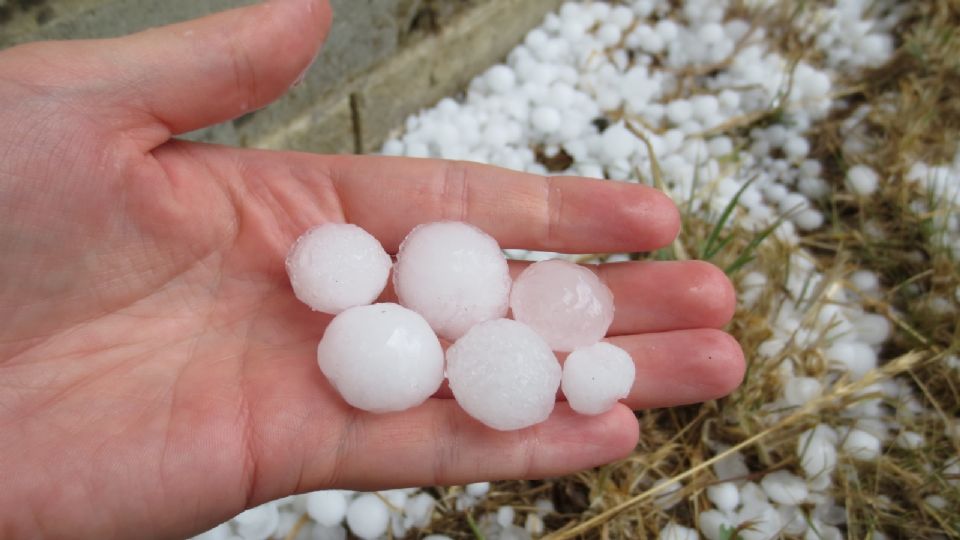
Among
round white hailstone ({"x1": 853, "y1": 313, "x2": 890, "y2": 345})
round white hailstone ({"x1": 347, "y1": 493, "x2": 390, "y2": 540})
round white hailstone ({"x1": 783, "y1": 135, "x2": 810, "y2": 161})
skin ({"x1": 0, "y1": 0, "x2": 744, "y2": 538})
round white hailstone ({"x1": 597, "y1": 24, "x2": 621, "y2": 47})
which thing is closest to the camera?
skin ({"x1": 0, "y1": 0, "x2": 744, "y2": 538})

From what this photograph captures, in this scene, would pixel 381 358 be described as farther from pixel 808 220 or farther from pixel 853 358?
pixel 808 220

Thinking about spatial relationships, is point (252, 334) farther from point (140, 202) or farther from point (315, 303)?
point (140, 202)

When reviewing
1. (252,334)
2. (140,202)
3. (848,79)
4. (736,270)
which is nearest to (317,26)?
(140,202)

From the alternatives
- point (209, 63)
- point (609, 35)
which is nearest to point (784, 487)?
point (209, 63)

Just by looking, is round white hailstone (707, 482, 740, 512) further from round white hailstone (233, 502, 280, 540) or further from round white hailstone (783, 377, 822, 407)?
round white hailstone (233, 502, 280, 540)

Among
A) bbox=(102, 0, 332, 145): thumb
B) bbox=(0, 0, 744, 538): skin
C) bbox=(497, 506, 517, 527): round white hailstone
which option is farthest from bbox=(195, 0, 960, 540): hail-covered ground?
bbox=(102, 0, 332, 145): thumb

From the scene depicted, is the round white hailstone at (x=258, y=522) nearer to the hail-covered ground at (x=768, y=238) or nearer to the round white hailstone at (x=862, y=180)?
the hail-covered ground at (x=768, y=238)
